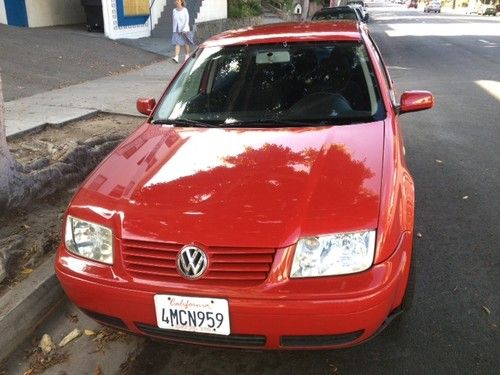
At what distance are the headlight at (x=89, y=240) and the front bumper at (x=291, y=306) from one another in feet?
0.26

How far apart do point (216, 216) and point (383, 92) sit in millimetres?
1695

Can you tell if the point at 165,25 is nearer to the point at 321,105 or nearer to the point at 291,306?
the point at 321,105

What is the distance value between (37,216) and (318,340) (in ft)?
8.76

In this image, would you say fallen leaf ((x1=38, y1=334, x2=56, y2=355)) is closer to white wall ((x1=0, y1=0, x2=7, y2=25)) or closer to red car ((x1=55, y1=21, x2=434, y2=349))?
red car ((x1=55, y1=21, x2=434, y2=349))

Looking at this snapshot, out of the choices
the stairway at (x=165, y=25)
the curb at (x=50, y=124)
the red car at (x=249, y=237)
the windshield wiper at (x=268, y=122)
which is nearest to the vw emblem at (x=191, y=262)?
the red car at (x=249, y=237)

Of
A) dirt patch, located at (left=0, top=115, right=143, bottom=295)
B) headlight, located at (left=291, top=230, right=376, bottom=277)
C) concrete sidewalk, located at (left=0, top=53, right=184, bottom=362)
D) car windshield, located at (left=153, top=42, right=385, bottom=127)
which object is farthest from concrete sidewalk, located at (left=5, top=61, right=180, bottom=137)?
headlight, located at (left=291, top=230, right=376, bottom=277)

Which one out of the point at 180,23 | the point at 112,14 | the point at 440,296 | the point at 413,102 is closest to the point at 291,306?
the point at 440,296

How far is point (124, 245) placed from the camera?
2273mm

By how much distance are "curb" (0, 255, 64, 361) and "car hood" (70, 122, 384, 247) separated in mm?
807

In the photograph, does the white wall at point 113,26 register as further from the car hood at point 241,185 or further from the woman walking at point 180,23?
the car hood at point 241,185

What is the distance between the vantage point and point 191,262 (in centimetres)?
215

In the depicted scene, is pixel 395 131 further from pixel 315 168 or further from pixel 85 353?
pixel 85 353

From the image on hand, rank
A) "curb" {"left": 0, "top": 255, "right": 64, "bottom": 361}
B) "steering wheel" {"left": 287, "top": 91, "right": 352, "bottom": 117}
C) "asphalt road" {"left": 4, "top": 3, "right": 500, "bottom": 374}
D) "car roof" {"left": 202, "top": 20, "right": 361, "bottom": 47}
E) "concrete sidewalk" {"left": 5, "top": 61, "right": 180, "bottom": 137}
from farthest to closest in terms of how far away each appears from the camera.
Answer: "concrete sidewalk" {"left": 5, "top": 61, "right": 180, "bottom": 137} → "car roof" {"left": 202, "top": 20, "right": 361, "bottom": 47} → "steering wheel" {"left": 287, "top": 91, "right": 352, "bottom": 117} → "curb" {"left": 0, "top": 255, "right": 64, "bottom": 361} → "asphalt road" {"left": 4, "top": 3, "right": 500, "bottom": 374}

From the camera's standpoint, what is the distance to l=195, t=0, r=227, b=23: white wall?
64.1 ft
